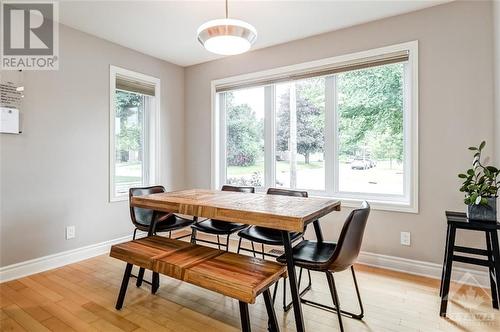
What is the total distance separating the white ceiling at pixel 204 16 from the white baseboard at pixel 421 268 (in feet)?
8.06

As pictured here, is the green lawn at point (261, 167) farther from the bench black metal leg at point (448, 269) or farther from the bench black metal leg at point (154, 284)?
the bench black metal leg at point (154, 284)

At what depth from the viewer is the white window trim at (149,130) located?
3426mm

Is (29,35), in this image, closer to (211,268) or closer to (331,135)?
(211,268)

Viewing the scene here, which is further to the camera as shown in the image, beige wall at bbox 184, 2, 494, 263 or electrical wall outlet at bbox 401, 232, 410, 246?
electrical wall outlet at bbox 401, 232, 410, 246

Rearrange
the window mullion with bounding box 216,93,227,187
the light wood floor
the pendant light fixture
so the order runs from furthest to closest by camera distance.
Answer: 1. the window mullion with bounding box 216,93,227,187
2. the light wood floor
3. the pendant light fixture

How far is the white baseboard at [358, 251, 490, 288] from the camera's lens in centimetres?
248

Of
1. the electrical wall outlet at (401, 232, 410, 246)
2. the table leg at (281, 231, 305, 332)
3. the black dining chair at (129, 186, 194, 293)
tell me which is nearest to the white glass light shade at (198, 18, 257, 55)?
the table leg at (281, 231, 305, 332)

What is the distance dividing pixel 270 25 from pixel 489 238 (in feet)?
9.08

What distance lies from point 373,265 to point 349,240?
160 centimetres

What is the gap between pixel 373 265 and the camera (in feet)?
9.62

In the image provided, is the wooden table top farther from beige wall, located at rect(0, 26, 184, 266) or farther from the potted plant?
beige wall, located at rect(0, 26, 184, 266)

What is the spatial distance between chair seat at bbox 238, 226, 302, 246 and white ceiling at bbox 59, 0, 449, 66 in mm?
2107

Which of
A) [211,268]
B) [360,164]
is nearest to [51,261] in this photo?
[211,268]

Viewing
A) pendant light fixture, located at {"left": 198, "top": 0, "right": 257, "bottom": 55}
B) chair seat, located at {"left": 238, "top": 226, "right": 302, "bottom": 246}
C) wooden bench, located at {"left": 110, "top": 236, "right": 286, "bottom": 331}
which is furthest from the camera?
chair seat, located at {"left": 238, "top": 226, "right": 302, "bottom": 246}
